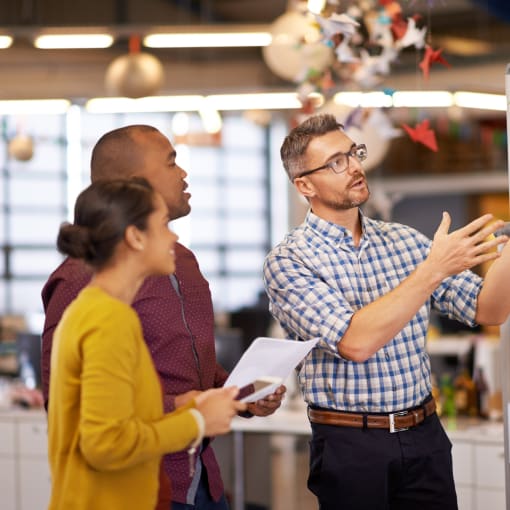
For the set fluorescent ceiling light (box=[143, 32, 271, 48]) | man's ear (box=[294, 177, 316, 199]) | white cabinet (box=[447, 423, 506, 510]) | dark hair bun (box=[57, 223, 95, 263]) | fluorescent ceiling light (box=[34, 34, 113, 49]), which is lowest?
white cabinet (box=[447, 423, 506, 510])

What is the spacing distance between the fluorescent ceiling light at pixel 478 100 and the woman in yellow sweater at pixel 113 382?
5633mm

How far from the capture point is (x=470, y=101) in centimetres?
741

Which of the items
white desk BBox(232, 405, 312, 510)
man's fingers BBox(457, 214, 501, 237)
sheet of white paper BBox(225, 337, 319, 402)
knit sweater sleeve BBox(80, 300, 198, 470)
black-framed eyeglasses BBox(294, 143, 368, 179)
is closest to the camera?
knit sweater sleeve BBox(80, 300, 198, 470)

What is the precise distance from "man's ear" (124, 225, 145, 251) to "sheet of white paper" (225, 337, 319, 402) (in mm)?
392

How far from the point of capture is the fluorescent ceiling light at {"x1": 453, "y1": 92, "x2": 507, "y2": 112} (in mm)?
7295

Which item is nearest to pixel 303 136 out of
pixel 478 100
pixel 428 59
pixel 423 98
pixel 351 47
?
pixel 428 59

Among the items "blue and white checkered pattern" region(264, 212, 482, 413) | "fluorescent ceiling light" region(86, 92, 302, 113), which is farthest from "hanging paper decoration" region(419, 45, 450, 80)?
"fluorescent ceiling light" region(86, 92, 302, 113)

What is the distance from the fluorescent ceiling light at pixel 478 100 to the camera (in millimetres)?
7295

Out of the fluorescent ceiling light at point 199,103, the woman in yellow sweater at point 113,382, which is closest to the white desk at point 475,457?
the woman in yellow sweater at point 113,382

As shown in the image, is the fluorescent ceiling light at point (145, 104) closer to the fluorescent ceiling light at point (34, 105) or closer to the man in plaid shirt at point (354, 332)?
the fluorescent ceiling light at point (34, 105)

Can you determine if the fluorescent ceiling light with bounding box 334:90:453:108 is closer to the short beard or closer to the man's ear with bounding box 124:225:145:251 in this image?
the short beard

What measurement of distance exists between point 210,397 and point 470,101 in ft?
19.2

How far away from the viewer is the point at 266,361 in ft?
7.29

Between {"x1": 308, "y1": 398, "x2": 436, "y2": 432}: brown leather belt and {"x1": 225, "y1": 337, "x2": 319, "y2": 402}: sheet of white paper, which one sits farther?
{"x1": 308, "y1": 398, "x2": 436, "y2": 432}: brown leather belt
